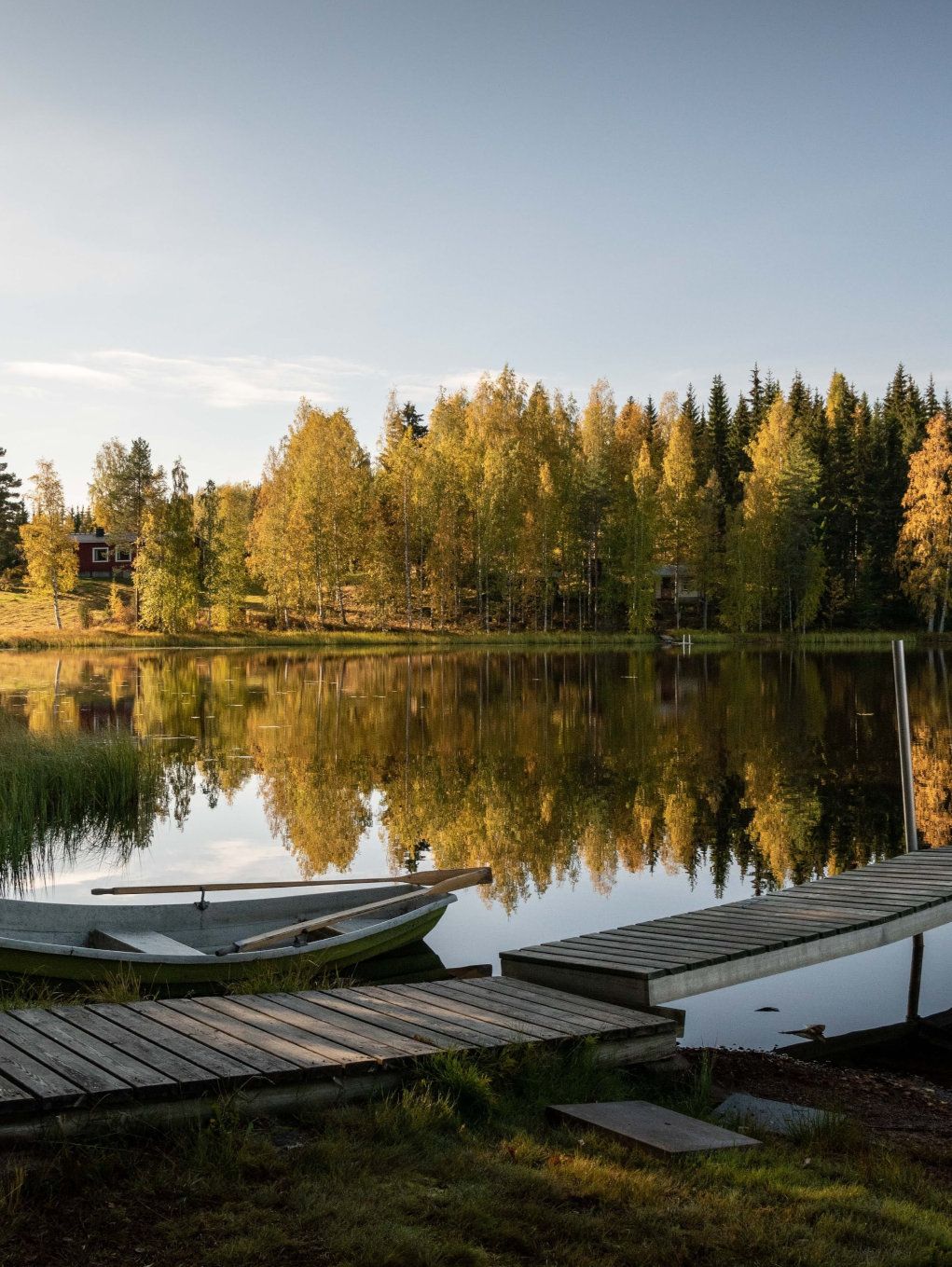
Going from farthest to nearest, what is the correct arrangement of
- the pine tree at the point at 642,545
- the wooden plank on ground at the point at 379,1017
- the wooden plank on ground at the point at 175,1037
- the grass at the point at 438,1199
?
the pine tree at the point at 642,545 < the wooden plank on ground at the point at 379,1017 < the wooden plank on ground at the point at 175,1037 < the grass at the point at 438,1199

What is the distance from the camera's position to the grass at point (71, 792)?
45.2 ft

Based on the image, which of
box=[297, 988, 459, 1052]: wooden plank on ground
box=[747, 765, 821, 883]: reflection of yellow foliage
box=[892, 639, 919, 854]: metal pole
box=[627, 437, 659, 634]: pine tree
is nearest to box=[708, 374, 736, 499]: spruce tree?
box=[627, 437, 659, 634]: pine tree

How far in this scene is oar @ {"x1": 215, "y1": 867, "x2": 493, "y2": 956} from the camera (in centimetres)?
849

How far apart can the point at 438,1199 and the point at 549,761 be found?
60.0 ft

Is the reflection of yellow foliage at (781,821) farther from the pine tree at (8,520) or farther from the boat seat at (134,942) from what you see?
the pine tree at (8,520)

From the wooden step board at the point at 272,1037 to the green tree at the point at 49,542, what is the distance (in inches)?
2489

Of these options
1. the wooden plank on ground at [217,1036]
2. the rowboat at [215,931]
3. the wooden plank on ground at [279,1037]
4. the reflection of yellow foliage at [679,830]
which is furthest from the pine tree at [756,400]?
the wooden plank on ground at [217,1036]

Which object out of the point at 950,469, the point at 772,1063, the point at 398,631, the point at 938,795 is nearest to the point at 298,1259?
the point at 772,1063

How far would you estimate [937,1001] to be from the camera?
9320 millimetres

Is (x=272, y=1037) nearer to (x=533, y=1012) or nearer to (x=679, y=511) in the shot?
(x=533, y=1012)

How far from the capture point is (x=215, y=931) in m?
9.09

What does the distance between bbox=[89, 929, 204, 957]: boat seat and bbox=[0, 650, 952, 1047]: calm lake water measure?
2.70m

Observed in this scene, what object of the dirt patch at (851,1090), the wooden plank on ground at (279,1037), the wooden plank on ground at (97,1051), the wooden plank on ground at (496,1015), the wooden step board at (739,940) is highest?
the wooden plank on ground at (97,1051)

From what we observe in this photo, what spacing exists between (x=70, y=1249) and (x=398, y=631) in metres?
61.3
